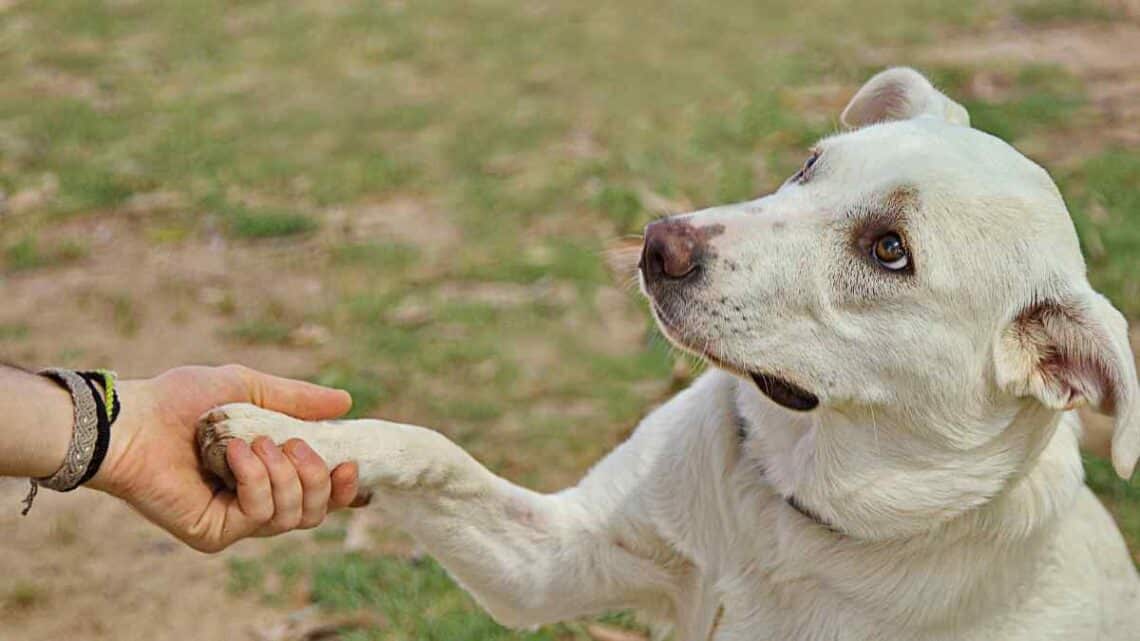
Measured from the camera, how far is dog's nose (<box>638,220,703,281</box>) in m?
2.79

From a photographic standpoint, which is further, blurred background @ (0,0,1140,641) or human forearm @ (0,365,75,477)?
blurred background @ (0,0,1140,641)

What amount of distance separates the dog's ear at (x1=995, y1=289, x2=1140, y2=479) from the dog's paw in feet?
4.79

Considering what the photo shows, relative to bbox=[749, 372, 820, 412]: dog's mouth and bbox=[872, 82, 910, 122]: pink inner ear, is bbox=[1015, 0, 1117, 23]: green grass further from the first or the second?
bbox=[749, 372, 820, 412]: dog's mouth

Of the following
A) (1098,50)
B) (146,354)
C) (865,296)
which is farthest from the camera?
(1098,50)

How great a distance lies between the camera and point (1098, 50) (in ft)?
27.6

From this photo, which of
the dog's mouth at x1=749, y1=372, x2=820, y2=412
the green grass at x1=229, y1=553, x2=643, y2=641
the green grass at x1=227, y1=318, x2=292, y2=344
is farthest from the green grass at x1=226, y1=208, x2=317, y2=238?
the dog's mouth at x1=749, y1=372, x2=820, y2=412

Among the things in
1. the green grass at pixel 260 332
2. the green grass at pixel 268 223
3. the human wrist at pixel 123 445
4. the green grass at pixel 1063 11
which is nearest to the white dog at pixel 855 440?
the human wrist at pixel 123 445

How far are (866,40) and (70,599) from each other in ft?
20.6

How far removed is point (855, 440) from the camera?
9.76 ft

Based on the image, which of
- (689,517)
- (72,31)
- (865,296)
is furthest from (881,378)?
(72,31)

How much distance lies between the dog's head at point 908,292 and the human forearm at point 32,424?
1.17m

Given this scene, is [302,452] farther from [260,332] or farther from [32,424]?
[260,332]

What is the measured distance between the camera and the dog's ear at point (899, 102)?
131 inches

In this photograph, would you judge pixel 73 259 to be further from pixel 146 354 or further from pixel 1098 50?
pixel 1098 50
